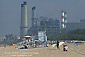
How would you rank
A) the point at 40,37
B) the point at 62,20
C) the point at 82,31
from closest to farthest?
the point at 40,37, the point at 82,31, the point at 62,20

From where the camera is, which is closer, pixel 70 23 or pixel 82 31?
pixel 82 31

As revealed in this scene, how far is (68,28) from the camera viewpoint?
7318 inches

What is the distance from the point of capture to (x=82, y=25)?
15575 centimetres

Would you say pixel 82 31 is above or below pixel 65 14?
below

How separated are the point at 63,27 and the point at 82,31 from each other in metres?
44.5

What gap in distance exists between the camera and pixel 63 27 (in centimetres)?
19000

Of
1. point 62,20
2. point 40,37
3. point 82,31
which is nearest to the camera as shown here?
point 40,37

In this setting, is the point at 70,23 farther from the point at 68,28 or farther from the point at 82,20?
the point at 82,20

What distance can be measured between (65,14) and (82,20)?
137 feet

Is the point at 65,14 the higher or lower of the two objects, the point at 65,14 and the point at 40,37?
the higher

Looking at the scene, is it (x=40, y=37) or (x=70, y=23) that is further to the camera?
(x=70, y=23)

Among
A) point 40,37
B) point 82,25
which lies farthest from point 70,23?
point 40,37

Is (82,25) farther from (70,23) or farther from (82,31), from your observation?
(70,23)

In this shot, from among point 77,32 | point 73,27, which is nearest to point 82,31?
point 77,32
